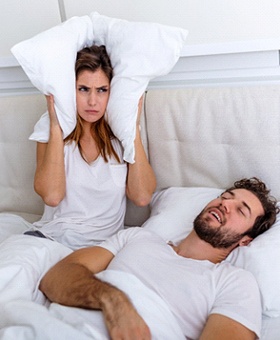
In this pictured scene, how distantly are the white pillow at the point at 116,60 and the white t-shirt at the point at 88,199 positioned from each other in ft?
0.32

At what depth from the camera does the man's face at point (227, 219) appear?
151 centimetres

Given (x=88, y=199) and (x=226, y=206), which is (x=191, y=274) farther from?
(x=88, y=199)

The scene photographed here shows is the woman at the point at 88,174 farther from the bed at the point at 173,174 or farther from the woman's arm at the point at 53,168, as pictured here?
the bed at the point at 173,174

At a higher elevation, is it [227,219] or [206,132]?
[206,132]

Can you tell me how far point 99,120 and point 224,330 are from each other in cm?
87

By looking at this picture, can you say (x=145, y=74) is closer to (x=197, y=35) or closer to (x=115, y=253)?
(x=197, y=35)

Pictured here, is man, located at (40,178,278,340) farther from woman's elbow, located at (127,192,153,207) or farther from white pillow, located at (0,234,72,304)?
woman's elbow, located at (127,192,153,207)

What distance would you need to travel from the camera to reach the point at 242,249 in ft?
5.02

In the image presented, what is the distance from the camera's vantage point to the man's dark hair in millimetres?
1578

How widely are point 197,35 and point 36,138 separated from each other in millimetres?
675

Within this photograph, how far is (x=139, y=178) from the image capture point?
5.87 feet

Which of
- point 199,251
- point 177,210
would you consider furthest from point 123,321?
point 177,210

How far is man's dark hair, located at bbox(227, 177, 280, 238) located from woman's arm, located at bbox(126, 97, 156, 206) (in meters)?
0.31

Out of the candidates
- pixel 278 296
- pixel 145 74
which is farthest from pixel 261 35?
pixel 278 296
